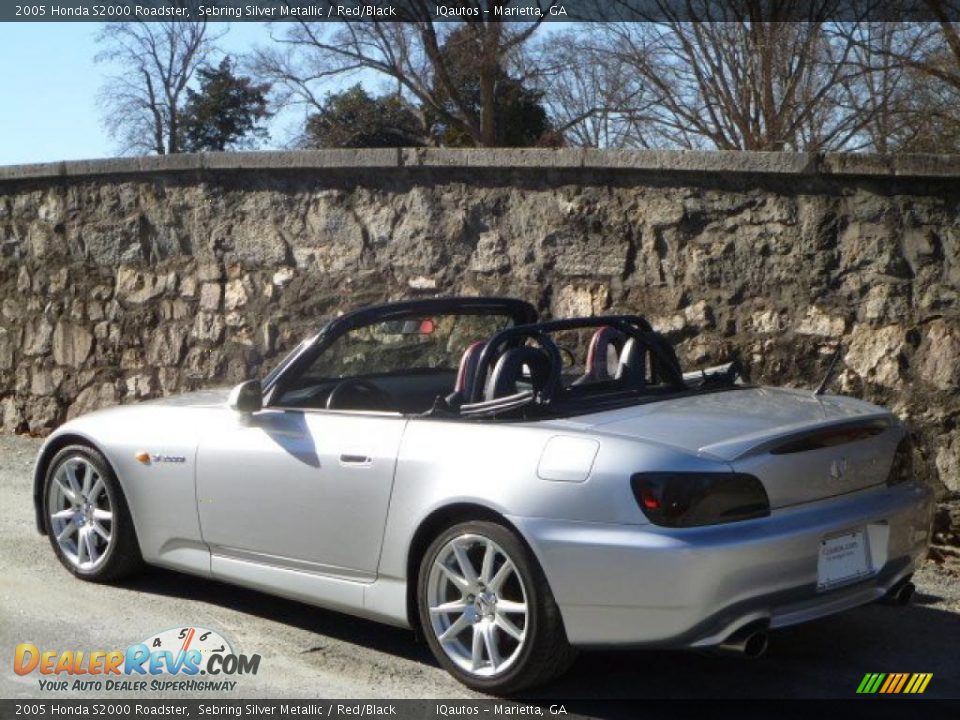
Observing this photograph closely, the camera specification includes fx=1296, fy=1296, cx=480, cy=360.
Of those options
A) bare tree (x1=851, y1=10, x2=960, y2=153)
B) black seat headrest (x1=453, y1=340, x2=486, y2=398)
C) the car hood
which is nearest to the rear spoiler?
the car hood

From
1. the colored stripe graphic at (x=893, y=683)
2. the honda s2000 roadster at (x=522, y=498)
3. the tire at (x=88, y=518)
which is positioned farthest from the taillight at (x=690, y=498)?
the tire at (x=88, y=518)

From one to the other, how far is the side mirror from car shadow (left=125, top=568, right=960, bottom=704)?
2.82 ft

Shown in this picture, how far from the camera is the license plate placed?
4098 mm

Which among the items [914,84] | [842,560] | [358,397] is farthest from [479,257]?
[914,84]

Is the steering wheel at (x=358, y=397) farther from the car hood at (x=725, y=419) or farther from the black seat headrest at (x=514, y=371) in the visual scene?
the car hood at (x=725, y=419)

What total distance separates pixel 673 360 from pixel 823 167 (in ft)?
7.68

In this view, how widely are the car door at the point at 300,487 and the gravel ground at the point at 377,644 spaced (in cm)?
32

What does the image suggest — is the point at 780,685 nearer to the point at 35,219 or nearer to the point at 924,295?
the point at 924,295

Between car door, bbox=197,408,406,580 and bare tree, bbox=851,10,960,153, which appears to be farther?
bare tree, bbox=851,10,960,153

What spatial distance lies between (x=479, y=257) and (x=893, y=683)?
432 cm

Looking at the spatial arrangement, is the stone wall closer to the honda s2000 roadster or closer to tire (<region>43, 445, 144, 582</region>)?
the honda s2000 roadster

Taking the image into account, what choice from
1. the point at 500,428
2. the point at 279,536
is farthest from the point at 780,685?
the point at 279,536

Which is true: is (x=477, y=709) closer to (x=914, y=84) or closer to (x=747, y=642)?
(x=747, y=642)

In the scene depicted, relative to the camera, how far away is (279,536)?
4.88 m
